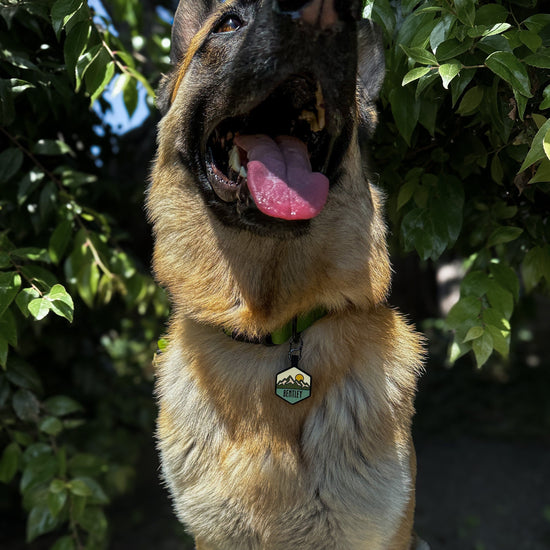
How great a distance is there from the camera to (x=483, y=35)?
1833 millimetres

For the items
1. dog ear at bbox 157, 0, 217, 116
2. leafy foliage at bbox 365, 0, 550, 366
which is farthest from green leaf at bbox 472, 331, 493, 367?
dog ear at bbox 157, 0, 217, 116

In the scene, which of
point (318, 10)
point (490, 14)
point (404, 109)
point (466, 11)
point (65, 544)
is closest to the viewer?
point (318, 10)

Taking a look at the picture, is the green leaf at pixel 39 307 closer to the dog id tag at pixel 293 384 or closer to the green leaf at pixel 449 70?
the dog id tag at pixel 293 384

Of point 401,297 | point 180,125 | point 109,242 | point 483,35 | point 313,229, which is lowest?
point 401,297

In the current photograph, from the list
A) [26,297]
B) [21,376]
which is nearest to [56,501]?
[21,376]

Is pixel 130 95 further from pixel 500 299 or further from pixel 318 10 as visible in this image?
pixel 500 299

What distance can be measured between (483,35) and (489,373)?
570cm

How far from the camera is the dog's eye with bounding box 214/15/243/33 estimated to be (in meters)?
2.05

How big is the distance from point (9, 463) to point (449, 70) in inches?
100

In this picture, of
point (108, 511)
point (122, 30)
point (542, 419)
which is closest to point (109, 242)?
point (122, 30)

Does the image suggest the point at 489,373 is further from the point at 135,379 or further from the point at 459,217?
the point at 459,217

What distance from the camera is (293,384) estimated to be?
2008mm

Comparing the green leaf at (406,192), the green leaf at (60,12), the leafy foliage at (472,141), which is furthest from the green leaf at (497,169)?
the green leaf at (60,12)

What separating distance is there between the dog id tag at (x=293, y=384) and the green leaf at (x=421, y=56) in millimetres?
1026
